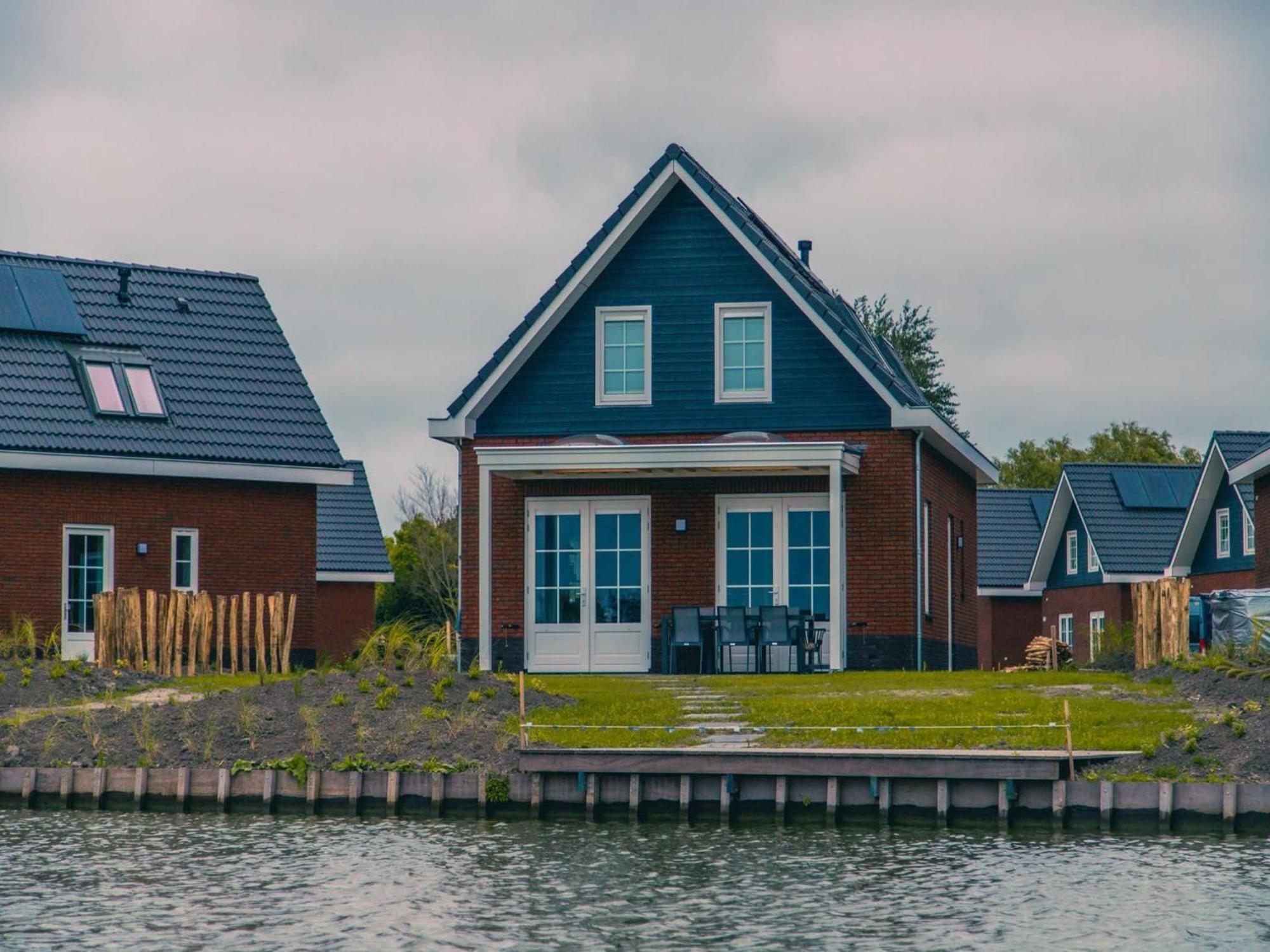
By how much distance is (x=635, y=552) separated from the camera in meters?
28.6

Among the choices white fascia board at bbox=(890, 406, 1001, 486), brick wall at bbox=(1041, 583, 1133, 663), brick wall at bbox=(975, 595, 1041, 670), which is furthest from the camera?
brick wall at bbox=(975, 595, 1041, 670)

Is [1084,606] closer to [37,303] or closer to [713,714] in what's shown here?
[37,303]

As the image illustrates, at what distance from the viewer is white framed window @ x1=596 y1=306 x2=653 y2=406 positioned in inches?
1138

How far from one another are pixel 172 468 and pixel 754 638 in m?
9.79

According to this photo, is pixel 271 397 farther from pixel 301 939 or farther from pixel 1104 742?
pixel 301 939

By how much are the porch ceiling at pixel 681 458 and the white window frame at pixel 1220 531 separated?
21.5 m

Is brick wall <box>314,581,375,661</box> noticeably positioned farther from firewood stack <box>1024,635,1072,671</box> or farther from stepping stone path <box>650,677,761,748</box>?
stepping stone path <box>650,677,761,748</box>

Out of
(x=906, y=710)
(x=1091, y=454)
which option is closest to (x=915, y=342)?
(x=1091, y=454)

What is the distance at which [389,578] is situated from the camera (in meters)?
45.5

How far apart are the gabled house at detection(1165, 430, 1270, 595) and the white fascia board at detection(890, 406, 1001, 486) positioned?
11700 millimetres

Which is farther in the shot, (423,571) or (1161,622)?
(423,571)

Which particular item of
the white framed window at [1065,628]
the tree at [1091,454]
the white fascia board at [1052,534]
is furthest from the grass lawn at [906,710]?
the tree at [1091,454]

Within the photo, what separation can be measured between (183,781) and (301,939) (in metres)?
6.77

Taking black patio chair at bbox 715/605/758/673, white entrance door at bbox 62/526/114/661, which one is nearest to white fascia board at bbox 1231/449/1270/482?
black patio chair at bbox 715/605/758/673
